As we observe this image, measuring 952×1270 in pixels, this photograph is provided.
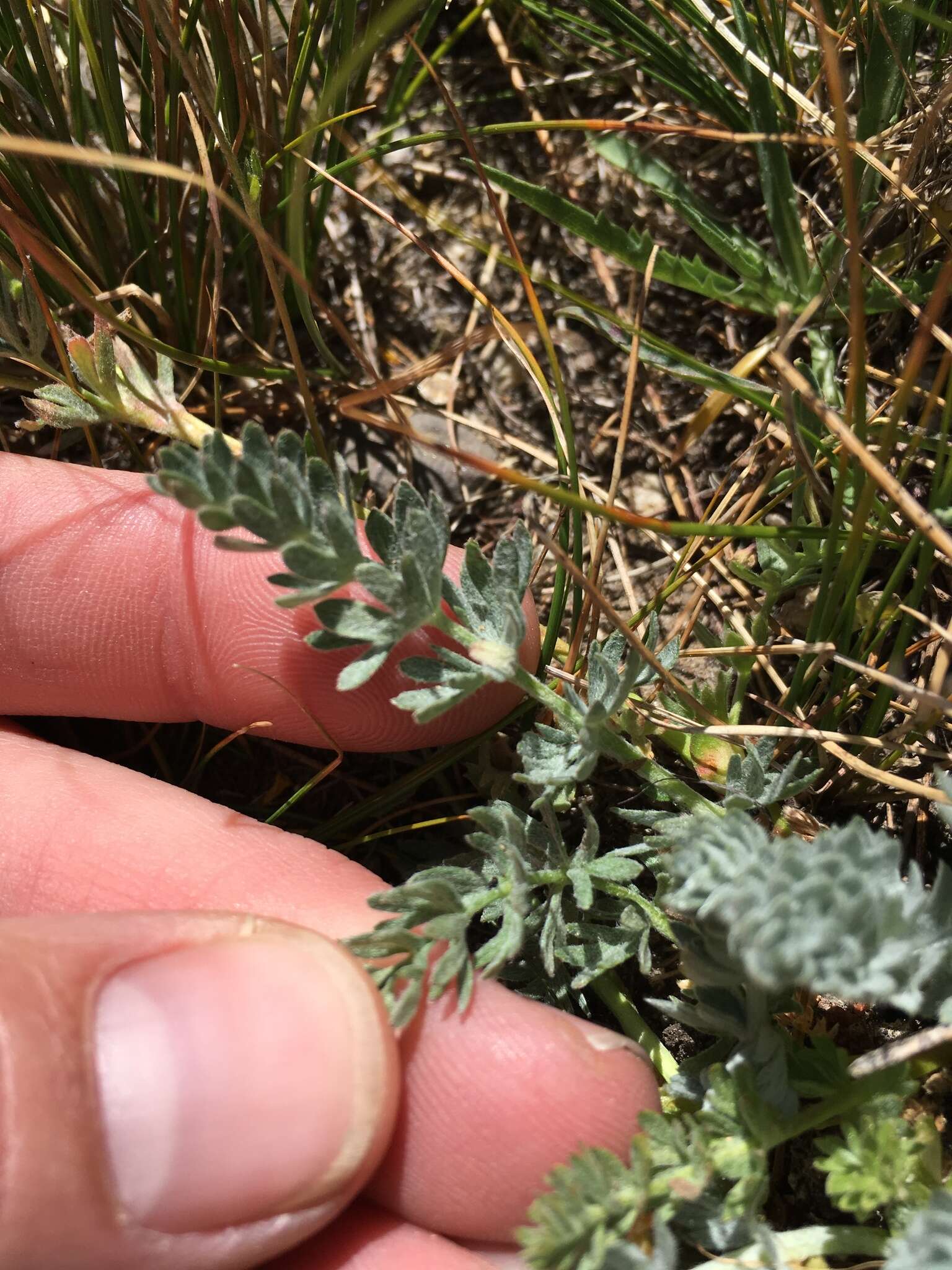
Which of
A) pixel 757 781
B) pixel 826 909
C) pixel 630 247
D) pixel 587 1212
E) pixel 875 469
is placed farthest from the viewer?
pixel 630 247

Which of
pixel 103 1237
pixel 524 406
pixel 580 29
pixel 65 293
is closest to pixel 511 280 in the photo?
pixel 524 406

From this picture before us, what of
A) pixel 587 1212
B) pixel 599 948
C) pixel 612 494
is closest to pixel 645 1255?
pixel 587 1212

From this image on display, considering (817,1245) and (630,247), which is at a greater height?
(630,247)

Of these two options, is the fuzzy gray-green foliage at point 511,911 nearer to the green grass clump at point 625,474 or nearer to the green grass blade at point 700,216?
the green grass clump at point 625,474

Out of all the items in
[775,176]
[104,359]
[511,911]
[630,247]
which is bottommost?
[511,911]

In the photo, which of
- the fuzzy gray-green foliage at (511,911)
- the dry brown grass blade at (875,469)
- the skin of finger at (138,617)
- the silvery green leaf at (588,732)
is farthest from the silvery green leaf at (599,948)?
the dry brown grass blade at (875,469)

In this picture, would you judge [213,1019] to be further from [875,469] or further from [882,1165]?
[875,469]

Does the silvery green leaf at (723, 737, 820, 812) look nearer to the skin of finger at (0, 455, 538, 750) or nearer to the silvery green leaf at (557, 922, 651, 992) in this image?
the silvery green leaf at (557, 922, 651, 992)
